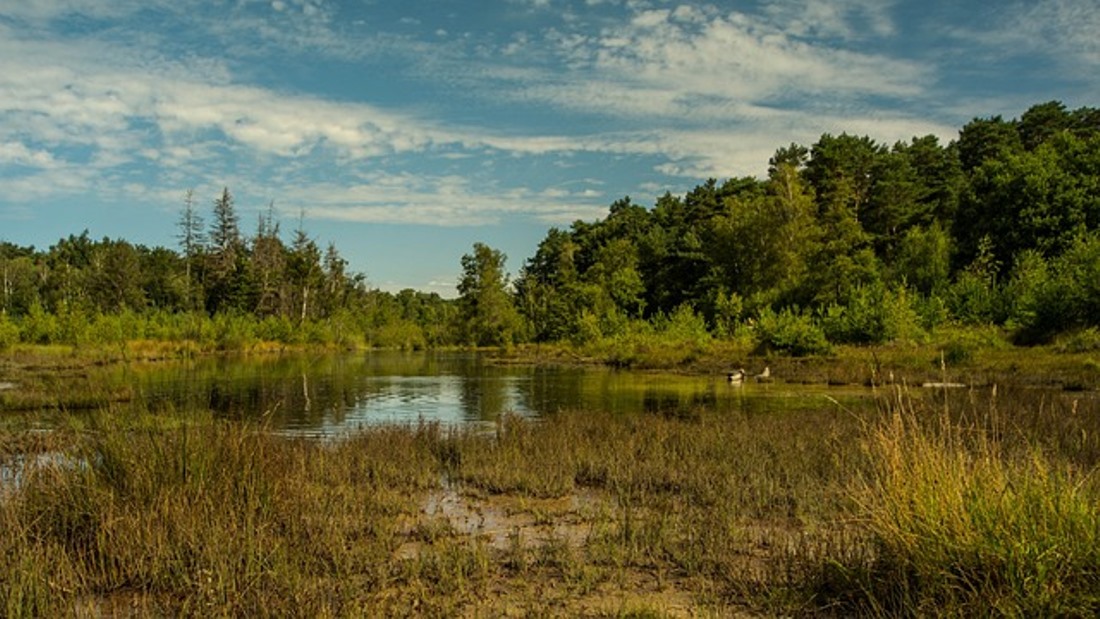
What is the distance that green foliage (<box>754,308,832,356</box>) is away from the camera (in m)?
38.8

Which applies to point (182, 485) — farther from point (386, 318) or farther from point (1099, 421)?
point (386, 318)

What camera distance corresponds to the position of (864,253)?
183 ft

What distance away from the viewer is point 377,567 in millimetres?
6672

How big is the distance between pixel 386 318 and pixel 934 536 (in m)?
106

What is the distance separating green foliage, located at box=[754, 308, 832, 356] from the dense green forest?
0.13 m

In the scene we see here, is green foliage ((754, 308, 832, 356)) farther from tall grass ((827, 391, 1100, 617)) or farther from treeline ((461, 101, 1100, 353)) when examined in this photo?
tall grass ((827, 391, 1100, 617))

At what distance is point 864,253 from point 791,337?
20036 millimetres

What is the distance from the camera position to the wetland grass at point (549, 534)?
5000mm

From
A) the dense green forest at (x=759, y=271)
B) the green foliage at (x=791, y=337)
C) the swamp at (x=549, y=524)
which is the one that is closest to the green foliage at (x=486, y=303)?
the dense green forest at (x=759, y=271)

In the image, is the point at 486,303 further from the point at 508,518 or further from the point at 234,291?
the point at 508,518

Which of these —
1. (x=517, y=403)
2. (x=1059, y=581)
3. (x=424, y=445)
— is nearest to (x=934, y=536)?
(x=1059, y=581)

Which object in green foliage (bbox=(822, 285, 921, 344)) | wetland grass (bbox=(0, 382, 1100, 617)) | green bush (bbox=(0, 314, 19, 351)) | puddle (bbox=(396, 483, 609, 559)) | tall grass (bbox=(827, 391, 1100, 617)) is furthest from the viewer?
green bush (bbox=(0, 314, 19, 351))

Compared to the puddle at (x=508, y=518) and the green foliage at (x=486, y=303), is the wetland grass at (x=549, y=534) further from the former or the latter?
the green foliage at (x=486, y=303)

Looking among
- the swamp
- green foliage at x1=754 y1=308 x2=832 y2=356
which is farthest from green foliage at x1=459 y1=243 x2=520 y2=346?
the swamp
